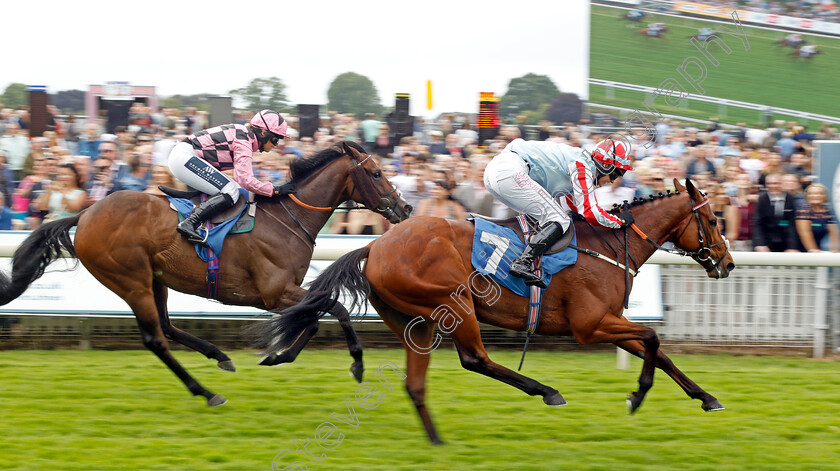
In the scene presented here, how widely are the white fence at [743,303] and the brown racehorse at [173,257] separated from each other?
111 centimetres

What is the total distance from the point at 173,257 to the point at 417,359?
174cm

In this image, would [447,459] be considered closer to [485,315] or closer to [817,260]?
[485,315]

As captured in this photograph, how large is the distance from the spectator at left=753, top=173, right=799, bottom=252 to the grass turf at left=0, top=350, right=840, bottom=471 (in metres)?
1.00

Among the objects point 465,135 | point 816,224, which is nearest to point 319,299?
point 816,224

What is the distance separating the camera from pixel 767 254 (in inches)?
259

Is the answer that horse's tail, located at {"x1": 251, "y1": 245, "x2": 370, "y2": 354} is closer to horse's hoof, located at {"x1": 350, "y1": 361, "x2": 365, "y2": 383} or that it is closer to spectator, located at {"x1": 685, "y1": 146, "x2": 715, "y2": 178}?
horse's hoof, located at {"x1": 350, "y1": 361, "x2": 365, "y2": 383}

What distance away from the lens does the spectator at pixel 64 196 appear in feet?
21.9

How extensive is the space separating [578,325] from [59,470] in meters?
2.55

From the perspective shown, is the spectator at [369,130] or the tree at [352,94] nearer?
the spectator at [369,130]

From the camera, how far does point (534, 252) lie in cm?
444

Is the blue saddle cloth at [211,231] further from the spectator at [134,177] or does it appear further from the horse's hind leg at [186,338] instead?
the spectator at [134,177]

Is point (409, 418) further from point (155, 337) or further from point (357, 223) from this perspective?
point (357, 223)

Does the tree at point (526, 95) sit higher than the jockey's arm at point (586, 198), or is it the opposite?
the tree at point (526, 95)

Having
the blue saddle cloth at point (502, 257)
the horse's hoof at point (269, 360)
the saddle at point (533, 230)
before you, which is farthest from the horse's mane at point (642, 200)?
the horse's hoof at point (269, 360)
